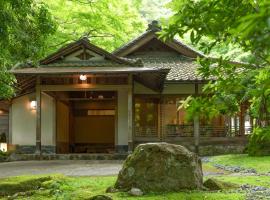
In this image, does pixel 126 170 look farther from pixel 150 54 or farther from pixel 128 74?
pixel 150 54

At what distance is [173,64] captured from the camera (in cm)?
2223

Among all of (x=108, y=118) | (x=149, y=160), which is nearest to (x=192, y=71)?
(x=108, y=118)

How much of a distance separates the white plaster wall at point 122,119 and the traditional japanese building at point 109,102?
0.05 meters

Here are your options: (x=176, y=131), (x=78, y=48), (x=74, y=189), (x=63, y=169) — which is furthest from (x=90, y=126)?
(x=74, y=189)

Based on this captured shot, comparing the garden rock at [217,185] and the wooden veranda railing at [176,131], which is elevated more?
the wooden veranda railing at [176,131]

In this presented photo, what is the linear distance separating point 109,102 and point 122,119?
336 centimetres

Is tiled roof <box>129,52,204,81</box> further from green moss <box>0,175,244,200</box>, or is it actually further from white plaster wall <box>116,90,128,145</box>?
green moss <box>0,175,244,200</box>

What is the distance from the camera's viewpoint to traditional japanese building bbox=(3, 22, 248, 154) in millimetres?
18406

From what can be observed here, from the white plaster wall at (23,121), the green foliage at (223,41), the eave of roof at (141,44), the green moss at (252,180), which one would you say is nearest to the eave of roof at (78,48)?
the white plaster wall at (23,121)

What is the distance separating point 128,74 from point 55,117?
514cm

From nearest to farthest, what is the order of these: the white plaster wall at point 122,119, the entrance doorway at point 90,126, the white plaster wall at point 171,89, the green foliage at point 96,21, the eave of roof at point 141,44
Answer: the white plaster wall at point 122,119 → the white plaster wall at point 171,89 → the eave of roof at point 141,44 → the entrance doorway at point 90,126 → the green foliage at point 96,21

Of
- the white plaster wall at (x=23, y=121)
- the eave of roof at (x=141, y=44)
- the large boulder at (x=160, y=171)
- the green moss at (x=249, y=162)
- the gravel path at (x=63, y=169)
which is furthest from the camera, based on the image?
the eave of roof at (x=141, y=44)

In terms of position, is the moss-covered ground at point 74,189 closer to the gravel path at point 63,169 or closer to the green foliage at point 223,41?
the gravel path at point 63,169

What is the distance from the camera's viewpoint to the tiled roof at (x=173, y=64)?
792 inches
